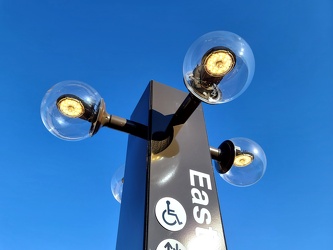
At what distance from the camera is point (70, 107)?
1.54 m

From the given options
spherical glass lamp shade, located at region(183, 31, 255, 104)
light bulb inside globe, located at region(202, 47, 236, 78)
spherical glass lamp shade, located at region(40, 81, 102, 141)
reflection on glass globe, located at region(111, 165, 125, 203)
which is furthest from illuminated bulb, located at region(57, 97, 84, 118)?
reflection on glass globe, located at region(111, 165, 125, 203)

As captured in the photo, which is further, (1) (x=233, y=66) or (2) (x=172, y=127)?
(2) (x=172, y=127)

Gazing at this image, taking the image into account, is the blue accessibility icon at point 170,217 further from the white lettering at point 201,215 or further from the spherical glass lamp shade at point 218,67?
the spherical glass lamp shade at point 218,67

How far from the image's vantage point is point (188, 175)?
5.01 ft

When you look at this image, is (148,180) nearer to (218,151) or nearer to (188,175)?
(188,175)

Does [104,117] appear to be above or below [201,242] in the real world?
above

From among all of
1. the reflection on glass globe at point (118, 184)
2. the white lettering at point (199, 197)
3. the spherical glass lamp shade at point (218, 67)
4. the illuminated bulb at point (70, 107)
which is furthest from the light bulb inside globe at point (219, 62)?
the reflection on glass globe at point (118, 184)

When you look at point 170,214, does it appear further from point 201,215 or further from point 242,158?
point 242,158

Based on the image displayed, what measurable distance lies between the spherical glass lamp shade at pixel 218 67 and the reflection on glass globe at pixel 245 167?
21.8 inches

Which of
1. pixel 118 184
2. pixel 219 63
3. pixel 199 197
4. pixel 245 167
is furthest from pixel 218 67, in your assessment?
pixel 118 184

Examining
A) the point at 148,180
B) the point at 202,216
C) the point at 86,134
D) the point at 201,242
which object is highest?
the point at 86,134

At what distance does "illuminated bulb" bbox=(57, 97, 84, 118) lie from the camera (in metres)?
1.53

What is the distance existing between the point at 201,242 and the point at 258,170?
81 centimetres

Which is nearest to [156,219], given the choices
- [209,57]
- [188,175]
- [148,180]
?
[148,180]
